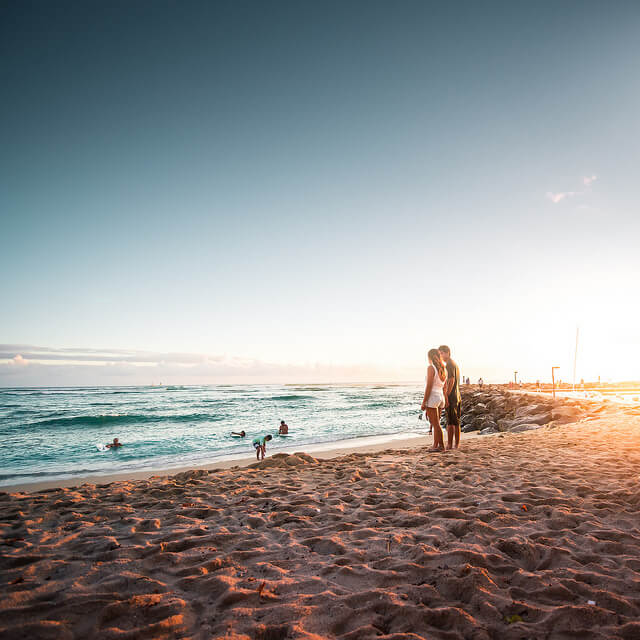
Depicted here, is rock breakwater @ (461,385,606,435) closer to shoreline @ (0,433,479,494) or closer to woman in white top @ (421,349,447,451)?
shoreline @ (0,433,479,494)

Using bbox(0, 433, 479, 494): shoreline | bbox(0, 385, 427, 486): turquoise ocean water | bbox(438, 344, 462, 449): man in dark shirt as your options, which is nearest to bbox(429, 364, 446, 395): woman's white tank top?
bbox(438, 344, 462, 449): man in dark shirt

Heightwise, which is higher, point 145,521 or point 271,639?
point 271,639

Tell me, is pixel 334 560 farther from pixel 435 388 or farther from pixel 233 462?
pixel 233 462

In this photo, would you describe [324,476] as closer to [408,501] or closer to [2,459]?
[408,501]

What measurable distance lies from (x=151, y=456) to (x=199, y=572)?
11458 mm

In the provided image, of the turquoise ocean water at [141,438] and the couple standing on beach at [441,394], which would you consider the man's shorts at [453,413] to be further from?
the turquoise ocean water at [141,438]

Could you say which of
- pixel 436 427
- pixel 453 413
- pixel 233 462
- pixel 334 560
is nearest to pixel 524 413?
pixel 453 413

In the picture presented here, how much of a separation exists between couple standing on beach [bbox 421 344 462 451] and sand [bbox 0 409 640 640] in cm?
245

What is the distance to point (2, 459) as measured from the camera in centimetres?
1235

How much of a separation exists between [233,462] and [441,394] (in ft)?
21.5

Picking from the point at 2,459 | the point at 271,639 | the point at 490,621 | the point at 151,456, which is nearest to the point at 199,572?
the point at 271,639

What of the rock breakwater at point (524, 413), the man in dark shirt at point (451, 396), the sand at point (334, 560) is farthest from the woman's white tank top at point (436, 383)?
the rock breakwater at point (524, 413)

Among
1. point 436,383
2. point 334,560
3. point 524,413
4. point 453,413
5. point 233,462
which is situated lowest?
point 233,462

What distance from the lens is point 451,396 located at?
8.20m
